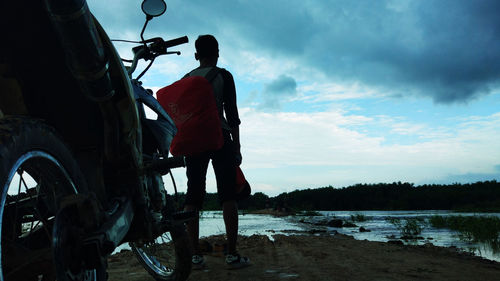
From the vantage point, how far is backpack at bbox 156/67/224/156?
10.4ft

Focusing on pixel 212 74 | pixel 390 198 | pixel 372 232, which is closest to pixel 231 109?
pixel 212 74

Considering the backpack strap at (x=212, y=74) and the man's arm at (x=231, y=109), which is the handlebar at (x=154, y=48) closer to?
the backpack strap at (x=212, y=74)

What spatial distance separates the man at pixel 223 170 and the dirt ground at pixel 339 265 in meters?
0.26

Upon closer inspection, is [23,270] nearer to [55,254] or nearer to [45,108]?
[55,254]

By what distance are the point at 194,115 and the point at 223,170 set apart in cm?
65

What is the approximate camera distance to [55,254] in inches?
51.8

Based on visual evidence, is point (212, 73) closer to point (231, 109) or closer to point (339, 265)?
point (231, 109)

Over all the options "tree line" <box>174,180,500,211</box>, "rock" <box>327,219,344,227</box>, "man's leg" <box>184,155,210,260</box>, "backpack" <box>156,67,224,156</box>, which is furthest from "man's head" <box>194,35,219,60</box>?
"tree line" <box>174,180,500,211</box>

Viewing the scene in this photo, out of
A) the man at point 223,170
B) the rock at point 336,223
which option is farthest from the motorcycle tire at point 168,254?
the rock at point 336,223

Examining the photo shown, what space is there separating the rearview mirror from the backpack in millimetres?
721

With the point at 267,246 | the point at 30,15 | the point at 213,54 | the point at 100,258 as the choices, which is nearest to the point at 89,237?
the point at 100,258

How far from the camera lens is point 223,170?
3430 mm

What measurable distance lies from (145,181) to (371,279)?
1986 mm

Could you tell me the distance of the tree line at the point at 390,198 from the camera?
1613 inches
